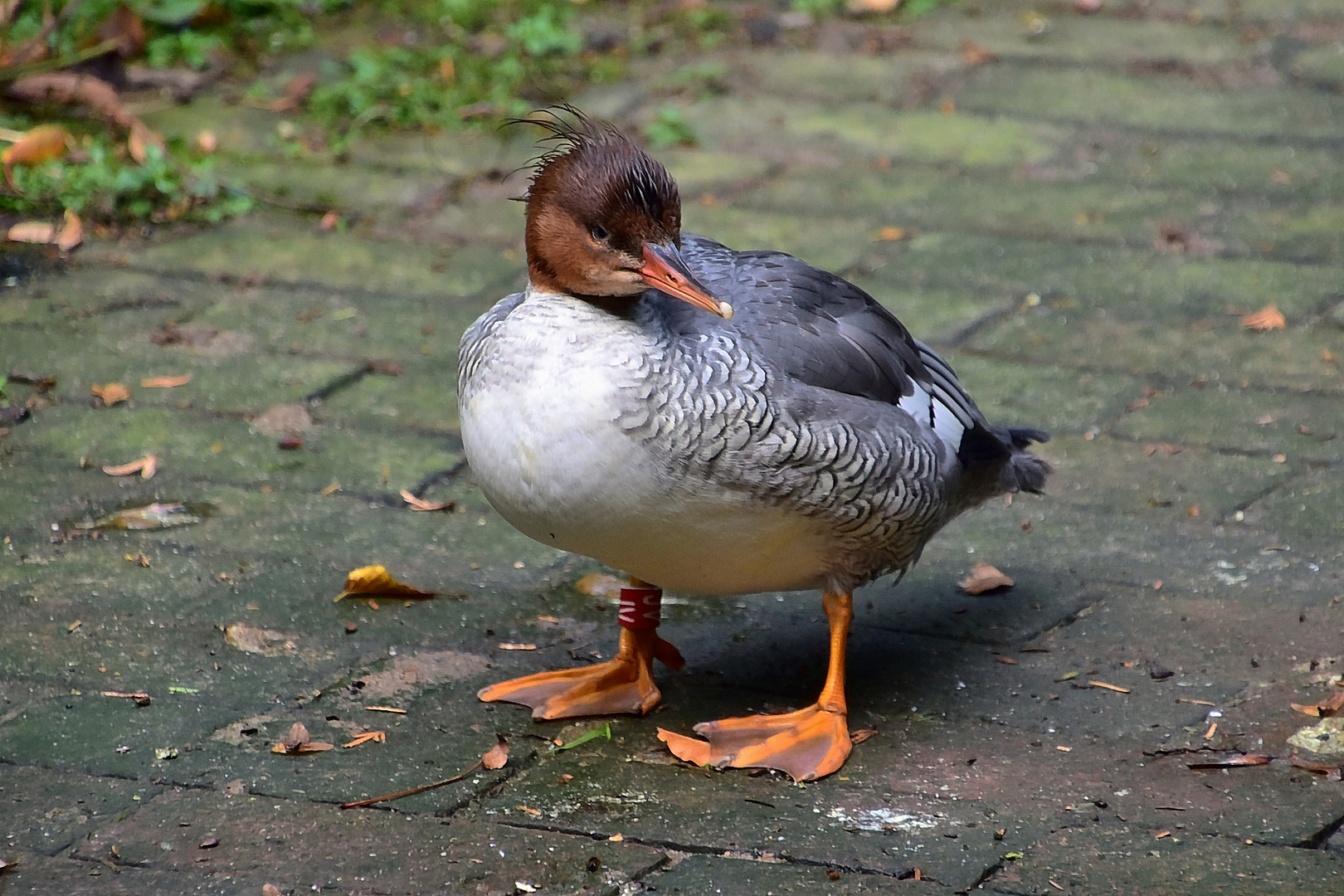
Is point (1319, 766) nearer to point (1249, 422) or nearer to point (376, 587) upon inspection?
point (1249, 422)

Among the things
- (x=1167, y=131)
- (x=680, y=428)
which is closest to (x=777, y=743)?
(x=680, y=428)

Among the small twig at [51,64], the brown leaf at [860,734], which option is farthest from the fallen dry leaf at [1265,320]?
the small twig at [51,64]

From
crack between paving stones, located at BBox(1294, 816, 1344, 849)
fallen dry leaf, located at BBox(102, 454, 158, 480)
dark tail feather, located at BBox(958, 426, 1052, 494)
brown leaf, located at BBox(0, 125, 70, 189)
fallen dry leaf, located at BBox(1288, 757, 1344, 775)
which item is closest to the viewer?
crack between paving stones, located at BBox(1294, 816, 1344, 849)

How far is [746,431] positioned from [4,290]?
3505 mm

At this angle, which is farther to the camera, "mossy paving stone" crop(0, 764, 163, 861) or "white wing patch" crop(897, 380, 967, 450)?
"white wing patch" crop(897, 380, 967, 450)

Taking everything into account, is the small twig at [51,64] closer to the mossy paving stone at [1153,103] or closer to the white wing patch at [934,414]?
the mossy paving stone at [1153,103]

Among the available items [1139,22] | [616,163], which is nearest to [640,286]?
[616,163]

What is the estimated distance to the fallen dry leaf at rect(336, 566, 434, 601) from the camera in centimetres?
381

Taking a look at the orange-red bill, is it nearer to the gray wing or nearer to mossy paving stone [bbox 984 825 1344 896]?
the gray wing

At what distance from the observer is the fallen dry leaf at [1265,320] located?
522 cm

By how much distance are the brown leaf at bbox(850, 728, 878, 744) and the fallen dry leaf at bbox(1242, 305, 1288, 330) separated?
8.18 feet

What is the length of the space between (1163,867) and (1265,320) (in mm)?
2853

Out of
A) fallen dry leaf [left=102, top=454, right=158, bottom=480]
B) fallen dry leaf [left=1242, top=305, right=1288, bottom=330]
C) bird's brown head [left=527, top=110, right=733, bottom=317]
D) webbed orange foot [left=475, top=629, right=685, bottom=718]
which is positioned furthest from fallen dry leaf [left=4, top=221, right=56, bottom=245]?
fallen dry leaf [left=1242, top=305, right=1288, bottom=330]

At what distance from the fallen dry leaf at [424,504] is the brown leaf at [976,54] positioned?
401 cm
